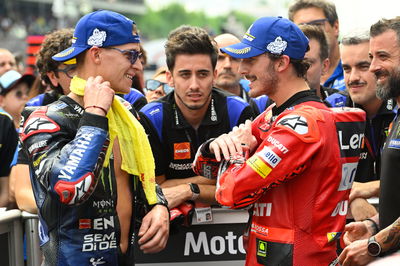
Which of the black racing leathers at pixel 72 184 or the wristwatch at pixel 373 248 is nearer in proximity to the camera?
the black racing leathers at pixel 72 184

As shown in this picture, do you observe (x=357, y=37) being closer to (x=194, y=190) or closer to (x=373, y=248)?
(x=194, y=190)

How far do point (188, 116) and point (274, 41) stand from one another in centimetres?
123

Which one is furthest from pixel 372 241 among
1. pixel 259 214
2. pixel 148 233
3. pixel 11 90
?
pixel 11 90

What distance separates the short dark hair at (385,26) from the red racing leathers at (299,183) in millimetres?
707

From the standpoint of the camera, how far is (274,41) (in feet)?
13.3

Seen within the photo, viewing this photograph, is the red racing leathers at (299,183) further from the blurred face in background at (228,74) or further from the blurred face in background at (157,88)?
the blurred face in background at (157,88)

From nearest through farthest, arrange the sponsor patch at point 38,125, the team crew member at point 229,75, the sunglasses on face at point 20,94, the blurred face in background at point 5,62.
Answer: the sponsor patch at point 38,125
the team crew member at point 229,75
the sunglasses on face at point 20,94
the blurred face in background at point 5,62

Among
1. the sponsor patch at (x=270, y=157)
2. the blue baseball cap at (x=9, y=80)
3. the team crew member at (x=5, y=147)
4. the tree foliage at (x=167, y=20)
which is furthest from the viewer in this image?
the tree foliage at (x=167, y=20)

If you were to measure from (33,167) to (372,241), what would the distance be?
6.46 feet

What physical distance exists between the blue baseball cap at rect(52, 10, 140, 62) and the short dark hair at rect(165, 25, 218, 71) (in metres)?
1.35

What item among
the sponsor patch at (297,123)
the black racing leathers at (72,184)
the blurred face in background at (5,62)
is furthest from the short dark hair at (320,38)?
the blurred face in background at (5,62)

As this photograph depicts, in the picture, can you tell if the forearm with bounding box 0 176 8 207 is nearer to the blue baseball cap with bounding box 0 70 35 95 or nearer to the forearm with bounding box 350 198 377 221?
the blue baseball cap with bounding box 0 70 35 95

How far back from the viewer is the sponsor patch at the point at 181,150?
4.96 metres

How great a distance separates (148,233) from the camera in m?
3.84
